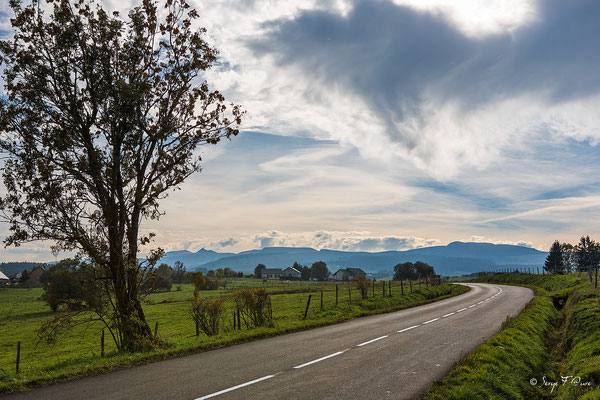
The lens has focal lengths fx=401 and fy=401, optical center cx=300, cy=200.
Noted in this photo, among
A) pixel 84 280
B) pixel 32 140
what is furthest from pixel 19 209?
pixel 84 280

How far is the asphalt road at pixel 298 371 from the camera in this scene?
877cm

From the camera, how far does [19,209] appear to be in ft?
48.0

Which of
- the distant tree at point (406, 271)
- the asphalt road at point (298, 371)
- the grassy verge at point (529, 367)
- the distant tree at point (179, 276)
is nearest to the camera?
the asphalt road at point (298, 371)

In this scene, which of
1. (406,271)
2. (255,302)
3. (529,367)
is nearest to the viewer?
(529,367)

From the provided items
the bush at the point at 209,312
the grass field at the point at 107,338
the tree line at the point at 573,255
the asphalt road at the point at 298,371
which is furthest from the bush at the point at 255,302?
the tree line at the point at 573,255

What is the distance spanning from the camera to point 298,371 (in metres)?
10.6

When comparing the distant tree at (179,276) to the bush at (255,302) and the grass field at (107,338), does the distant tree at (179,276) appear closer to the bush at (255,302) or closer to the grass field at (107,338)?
the grass field at (107,338)

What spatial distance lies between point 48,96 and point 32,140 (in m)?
1.82

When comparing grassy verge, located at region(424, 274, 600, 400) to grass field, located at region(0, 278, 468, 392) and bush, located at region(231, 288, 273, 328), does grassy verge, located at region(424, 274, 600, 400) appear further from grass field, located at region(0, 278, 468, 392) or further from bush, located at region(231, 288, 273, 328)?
bush, located at region(231, 288, 273, 328)

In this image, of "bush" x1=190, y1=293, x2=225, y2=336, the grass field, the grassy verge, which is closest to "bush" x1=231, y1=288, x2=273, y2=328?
"bush" x1=190, y1=293, x2=225, y2=336

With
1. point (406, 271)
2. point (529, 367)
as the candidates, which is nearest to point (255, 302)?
point (529, 367)

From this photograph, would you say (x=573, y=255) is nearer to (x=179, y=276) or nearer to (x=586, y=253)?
(x=586, y=253)

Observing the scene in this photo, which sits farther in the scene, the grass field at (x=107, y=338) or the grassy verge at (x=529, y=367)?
the grass field at (x=107, y=338)

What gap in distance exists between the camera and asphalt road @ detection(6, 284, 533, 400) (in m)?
8.77
